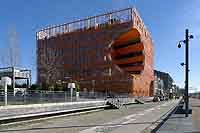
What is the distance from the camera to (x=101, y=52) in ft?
376

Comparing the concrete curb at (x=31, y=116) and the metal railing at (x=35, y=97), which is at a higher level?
the metal railing at (x=35, y=97)

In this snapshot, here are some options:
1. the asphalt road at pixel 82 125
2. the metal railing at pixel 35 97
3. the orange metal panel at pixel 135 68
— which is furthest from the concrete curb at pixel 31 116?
the orange metal panel at pixel 135 68

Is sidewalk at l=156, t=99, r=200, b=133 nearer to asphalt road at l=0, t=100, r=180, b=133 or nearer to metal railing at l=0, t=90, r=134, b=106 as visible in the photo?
asphalt road at l=0, t=100, r=180, b=133

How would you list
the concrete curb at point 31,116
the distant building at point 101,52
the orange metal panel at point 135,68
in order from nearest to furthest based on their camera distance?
the concrete curb at point 31,116
the distant building at point 101,52
the orange metal panel at point 135,68

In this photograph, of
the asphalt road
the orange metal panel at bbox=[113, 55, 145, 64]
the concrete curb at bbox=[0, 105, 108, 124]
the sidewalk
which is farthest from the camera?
the orange metal panel at bbox=[113, 55, 145, 64]

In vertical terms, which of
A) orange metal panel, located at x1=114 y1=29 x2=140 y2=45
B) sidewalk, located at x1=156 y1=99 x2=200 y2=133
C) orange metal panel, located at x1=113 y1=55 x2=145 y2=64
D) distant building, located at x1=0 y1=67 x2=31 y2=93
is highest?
orange metal panel, located at x1=114 y1=29 x2=140 y2=45

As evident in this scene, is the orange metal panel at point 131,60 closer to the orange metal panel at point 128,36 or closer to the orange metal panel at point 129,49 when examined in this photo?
the orange metal panel at point 129,49

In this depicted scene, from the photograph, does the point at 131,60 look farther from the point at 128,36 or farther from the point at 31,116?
the point at 31,116

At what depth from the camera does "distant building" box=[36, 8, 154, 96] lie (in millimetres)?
110938

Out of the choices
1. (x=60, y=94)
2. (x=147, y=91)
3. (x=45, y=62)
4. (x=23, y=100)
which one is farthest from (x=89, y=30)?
(x=23, y=100)

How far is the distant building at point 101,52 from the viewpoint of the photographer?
110938 mm

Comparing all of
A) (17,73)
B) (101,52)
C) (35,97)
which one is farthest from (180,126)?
(101,52)

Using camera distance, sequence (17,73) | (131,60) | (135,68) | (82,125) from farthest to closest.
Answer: (135,68) < (131,60) < (17,73) < (82,125)

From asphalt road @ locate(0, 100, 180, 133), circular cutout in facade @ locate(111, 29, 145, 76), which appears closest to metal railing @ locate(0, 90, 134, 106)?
asphalt road @ locate(0, 100, 180, 133)
